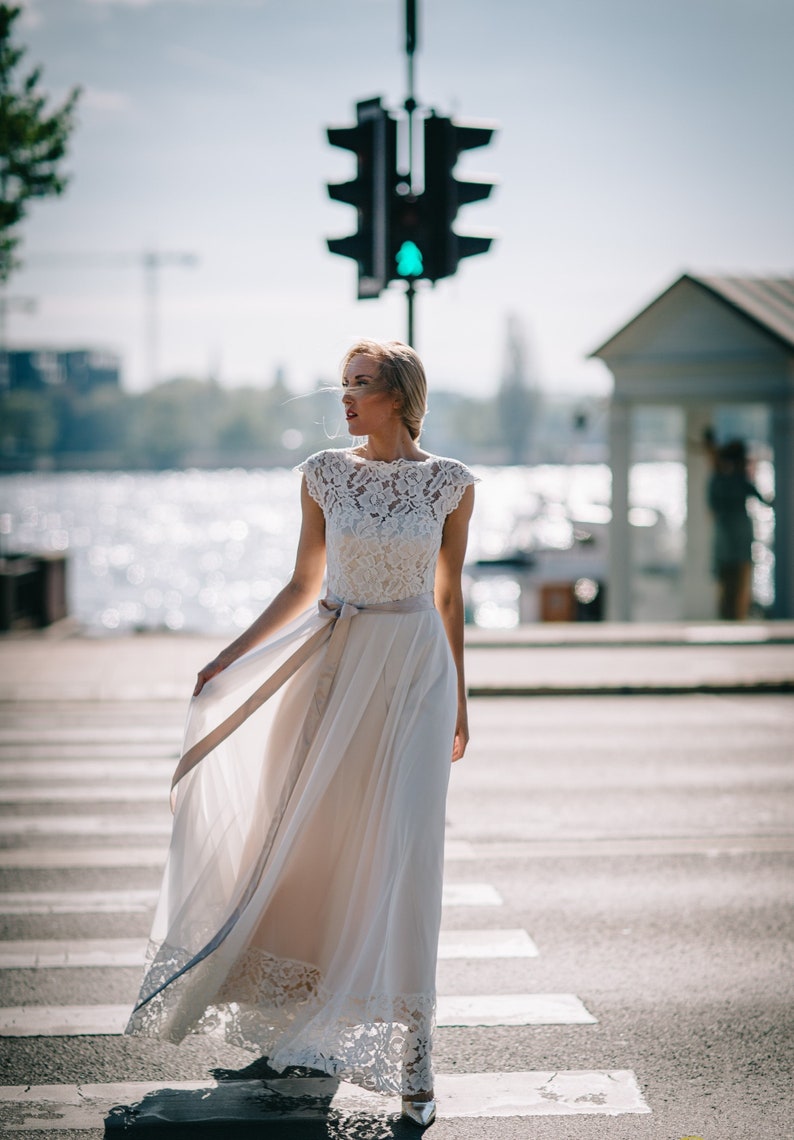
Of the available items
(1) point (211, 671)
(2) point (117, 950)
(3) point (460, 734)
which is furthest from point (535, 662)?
(1) point (211, 671)

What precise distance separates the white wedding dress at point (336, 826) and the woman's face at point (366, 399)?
116 millimetres

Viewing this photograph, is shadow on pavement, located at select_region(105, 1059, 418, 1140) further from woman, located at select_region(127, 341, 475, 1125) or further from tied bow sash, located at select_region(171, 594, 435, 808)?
tied bow sash, located at select_region(171, 594, 435, 808)

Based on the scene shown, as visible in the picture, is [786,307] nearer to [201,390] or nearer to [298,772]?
[298,772]

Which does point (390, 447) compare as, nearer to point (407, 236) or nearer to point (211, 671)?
point (211, 671)

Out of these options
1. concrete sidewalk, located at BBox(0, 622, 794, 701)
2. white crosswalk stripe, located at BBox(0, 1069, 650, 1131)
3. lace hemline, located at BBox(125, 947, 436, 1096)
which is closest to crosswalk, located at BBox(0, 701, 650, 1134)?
white crosswalk stripe, located at BBox(0, 1069, 650, 1131)

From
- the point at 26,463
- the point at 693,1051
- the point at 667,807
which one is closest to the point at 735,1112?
the point at 693,1051

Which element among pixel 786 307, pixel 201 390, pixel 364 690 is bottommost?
pixel 364 690

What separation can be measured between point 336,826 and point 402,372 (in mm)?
1373

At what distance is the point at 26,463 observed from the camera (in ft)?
566

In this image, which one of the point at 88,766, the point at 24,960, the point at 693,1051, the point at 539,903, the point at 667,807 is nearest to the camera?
the point at 693,1051

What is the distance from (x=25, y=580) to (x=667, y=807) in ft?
38.3

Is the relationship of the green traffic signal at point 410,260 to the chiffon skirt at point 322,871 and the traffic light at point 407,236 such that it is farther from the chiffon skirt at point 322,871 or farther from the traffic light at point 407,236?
the chiffon skirt at point 322,871

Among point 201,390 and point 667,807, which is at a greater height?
point 201,390

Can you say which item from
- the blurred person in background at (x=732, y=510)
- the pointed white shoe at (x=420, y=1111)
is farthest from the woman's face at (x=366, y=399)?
the blurred person in background at (x=732, y=510)
